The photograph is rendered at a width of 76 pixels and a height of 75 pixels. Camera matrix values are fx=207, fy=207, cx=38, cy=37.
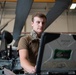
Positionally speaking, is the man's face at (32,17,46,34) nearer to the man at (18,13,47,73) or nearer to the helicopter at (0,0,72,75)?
the man at (18,13,47,73)

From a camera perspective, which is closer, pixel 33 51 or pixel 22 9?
pixel 33 51

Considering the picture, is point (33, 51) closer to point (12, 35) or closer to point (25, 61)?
point (25, 61)

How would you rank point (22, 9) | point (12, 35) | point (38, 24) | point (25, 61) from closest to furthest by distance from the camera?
point (25, 61) → point (38, 24) → point (22, 9) → point (12, 35)

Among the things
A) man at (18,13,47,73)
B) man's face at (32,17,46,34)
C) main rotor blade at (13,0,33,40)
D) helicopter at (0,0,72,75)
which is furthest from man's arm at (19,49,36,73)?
main rotor blade at (13,0,33,40)

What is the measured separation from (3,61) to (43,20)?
2216 mm

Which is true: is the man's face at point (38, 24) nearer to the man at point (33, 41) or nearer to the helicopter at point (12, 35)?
the man at point (33, 41)

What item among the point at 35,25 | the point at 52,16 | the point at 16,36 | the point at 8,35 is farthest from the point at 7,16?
the point at 35,25

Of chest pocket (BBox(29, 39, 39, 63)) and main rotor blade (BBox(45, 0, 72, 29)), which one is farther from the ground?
main rotor blade (BBox(45, 0, 72, 29))

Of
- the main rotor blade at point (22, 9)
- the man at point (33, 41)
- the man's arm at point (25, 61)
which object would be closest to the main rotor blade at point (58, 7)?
the main rotor blade at point (22, 9)

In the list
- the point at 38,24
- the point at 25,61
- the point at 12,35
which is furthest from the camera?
the point at 12,35

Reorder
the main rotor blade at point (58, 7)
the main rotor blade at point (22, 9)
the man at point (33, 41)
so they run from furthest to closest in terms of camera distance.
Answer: the main rotor blade at point (58, 7) < the main rotor blade at point (22, 9) < the man at point (33, 41)

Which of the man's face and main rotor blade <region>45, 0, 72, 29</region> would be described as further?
main rotor blade <region>45, 0, 72, 29</region>

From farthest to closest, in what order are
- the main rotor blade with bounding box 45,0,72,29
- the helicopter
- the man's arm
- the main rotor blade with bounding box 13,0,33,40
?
the main rotor blade with bounding box 45,0,72,29 → the main rotor blade with bounding box 13,0,33,40 → the helicopter → the man's arm

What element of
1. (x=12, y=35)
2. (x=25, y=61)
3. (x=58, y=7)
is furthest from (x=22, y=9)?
(x=25, y=61)
